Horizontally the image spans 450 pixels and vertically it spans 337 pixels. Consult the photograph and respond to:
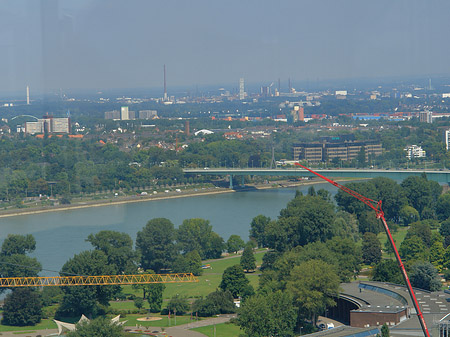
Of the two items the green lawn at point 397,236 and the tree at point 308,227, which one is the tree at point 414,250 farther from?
the green lawn at point 397,236

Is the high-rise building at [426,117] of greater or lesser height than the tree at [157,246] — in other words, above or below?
below

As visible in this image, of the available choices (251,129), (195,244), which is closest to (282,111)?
(251,129)

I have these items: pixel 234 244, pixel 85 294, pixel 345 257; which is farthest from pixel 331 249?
pixel 85 294

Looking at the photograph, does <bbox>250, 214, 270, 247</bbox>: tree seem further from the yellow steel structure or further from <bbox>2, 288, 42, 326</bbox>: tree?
<bbox>2, 288, 42, 326</bbox>: tree

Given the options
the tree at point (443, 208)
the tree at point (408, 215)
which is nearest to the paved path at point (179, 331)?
the tree at point (408, 215)

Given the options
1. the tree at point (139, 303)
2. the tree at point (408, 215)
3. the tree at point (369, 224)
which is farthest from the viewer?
the tree at point (408, 215)

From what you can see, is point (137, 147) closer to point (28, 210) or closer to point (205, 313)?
point (28, 210)

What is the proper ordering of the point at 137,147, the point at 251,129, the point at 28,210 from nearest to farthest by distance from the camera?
1. the point at 28,210
2. the point at 137,147
3. the point at 251,129
